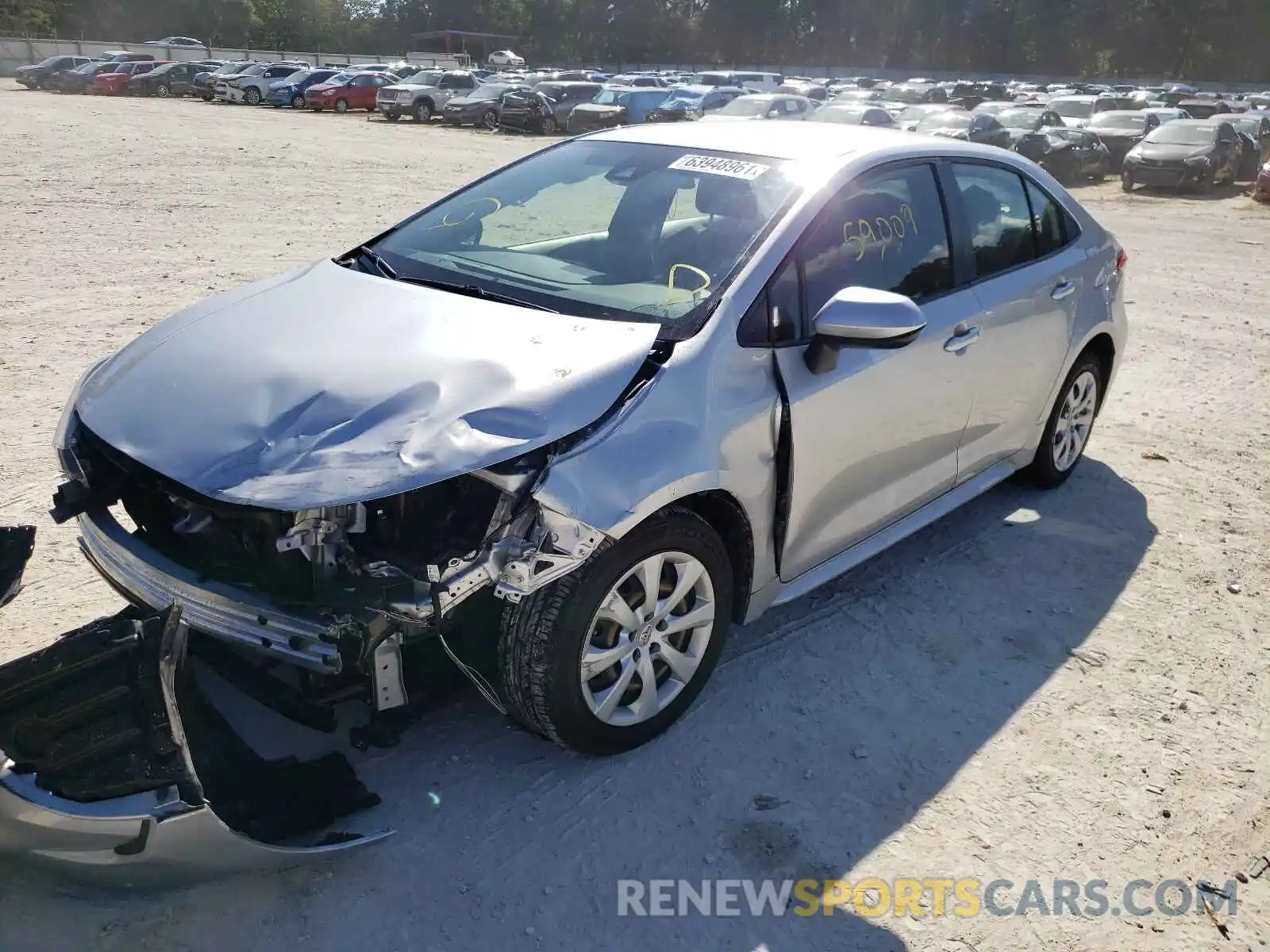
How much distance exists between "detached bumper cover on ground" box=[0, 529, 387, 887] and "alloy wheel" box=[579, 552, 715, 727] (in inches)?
30.9

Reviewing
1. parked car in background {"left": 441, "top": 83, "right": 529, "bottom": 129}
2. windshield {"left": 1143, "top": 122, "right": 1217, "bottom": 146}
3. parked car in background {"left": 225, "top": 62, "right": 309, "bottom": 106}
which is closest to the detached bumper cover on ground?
windshield {"left": 1143, "top": 122, "right": 1217, "bottom": 146}

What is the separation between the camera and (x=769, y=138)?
4.00 meters

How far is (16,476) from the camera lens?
4.85m

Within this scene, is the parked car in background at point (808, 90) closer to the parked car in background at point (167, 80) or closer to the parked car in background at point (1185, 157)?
the parked car in background at point (1185, 157)

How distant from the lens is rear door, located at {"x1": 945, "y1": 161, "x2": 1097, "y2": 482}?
13.9 feet

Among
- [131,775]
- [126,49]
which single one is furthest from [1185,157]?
[126,49]

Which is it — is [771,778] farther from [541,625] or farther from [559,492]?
[559,492]

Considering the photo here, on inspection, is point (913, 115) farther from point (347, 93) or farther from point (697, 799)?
point (697, 799)

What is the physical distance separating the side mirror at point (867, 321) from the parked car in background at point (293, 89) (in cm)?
3791

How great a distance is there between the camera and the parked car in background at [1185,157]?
67.8 feet

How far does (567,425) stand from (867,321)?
103 centimetres

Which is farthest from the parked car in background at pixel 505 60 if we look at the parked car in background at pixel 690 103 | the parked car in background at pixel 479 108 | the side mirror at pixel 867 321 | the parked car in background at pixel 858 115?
the side mirror at pixel 867 321

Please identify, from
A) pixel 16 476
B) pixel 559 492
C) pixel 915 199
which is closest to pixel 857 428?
pixel 915 199

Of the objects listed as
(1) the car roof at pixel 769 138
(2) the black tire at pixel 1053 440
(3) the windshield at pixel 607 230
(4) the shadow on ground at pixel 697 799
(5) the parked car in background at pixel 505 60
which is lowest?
(4) the shadow on ground at pixel 697 799
